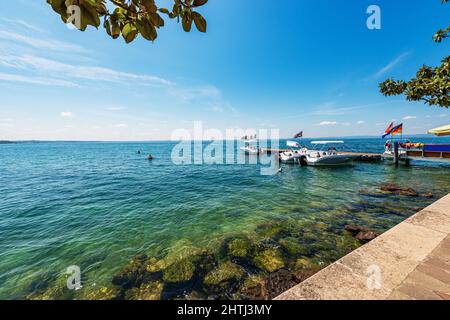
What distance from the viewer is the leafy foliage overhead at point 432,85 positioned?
15.6 ft

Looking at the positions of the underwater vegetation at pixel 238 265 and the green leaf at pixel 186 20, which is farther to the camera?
the underwater vegetation at pixel 238 265

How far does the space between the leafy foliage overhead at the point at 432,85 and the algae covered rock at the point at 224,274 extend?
7.86 m

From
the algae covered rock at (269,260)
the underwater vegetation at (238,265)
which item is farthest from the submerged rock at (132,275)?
the algae covered rock at (269,260)

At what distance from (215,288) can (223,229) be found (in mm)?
3196

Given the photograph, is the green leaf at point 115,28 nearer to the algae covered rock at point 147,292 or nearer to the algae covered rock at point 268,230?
the algae covered rock at point 147,292

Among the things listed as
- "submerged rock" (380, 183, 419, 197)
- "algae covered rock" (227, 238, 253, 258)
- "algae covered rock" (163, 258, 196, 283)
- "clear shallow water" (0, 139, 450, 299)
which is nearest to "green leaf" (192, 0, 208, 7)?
"clear shallow water" (0, 139, 450, 299)

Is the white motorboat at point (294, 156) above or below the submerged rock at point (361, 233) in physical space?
above

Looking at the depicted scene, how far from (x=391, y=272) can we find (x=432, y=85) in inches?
223

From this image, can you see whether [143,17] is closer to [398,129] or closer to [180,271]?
[180,271]
